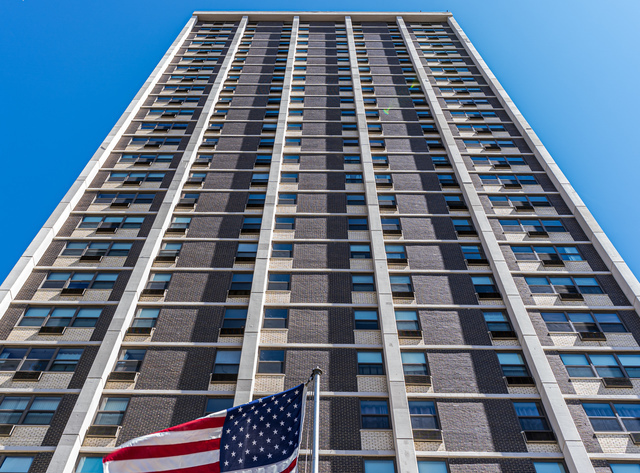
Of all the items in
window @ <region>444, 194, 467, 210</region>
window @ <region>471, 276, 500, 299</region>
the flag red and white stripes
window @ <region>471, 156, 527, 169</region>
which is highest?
window @ <region>471, 156, 527, 169</region>

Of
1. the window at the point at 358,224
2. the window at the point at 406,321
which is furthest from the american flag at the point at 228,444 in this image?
the window at the point at 358,224

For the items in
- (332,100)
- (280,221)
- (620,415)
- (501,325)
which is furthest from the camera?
(332,100)

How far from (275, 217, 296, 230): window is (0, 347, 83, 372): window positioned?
13.9 meters

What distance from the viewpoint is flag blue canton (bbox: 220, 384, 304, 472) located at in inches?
617

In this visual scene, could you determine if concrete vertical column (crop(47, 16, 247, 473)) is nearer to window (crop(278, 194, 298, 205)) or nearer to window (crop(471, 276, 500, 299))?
window (crop(278, 194, 298, 205))

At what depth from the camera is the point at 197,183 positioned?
38438mm

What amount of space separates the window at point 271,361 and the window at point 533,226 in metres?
17.7

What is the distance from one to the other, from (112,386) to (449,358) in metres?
16.7

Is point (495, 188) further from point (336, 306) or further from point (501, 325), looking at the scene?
point (336, 306)

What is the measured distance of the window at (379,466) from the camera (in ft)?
73.2

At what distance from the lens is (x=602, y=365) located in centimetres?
2641

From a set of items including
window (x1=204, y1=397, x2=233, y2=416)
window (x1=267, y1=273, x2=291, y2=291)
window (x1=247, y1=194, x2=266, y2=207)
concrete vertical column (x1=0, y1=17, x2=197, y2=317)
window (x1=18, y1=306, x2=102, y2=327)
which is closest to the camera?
window (x1=204, y1=397, x2=233, y2=416)

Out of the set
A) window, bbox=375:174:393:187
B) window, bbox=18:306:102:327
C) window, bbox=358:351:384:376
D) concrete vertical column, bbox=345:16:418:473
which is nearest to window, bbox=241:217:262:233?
concrete vertical column, bbox=345:16:418:473

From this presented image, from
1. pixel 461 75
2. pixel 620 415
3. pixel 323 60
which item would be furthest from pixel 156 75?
pixel 620 415
